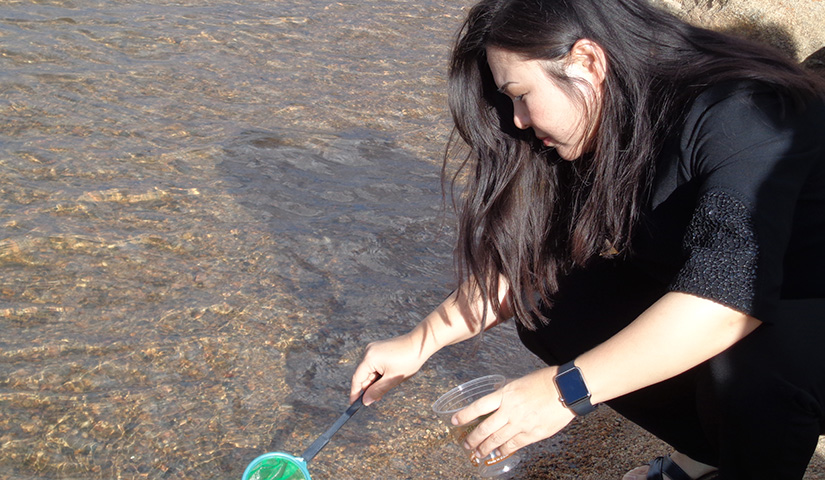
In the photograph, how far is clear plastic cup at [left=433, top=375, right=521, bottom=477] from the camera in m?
1.81

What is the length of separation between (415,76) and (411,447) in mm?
3283

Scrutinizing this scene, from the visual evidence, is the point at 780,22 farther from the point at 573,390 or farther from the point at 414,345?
the point at 573,390

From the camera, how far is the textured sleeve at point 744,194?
57.9 inches

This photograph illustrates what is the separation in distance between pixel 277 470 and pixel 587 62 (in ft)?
3.65

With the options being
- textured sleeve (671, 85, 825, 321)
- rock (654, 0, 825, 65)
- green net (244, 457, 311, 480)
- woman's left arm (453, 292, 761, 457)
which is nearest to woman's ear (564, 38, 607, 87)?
textured sleeve (671, 85, 825, 321)

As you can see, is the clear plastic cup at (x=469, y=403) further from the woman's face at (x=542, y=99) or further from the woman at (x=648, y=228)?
the woman's face at (x=542, y=99)

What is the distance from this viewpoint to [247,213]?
3.35 meters

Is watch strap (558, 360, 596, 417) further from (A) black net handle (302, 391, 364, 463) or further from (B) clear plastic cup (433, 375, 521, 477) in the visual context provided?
(A) black net handle (302, 391, 364, 463)

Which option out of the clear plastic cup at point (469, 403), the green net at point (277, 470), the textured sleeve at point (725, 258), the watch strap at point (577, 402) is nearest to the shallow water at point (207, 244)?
the clear plastic cup at point (469, 403)

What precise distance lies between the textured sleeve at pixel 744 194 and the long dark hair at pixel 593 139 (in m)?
0.08

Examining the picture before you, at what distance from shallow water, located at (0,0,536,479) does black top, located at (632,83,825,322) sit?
986mm

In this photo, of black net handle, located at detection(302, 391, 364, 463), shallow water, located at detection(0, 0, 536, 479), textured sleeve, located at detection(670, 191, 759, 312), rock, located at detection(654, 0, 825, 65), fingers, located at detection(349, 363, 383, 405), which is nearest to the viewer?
textured sleeve, located at detection(670, 191, 759, 312)

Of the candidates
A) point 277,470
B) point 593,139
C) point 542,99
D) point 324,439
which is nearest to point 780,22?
point 593,139

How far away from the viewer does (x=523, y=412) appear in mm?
1583
